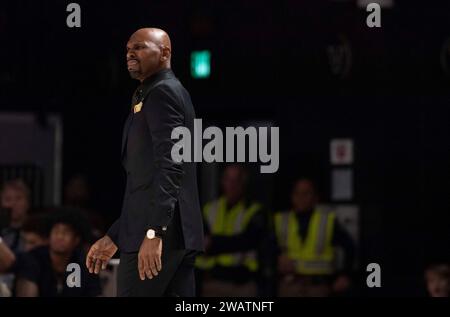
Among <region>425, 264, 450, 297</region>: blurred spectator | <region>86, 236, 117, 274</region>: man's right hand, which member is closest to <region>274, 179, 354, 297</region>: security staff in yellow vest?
<region>425, 264, 450, 297</region>: blurred spectator

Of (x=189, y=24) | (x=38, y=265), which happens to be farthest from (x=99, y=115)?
(x=38, y=265)

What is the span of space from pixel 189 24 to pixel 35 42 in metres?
1.52

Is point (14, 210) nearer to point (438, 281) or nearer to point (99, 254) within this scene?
point (438, 281)

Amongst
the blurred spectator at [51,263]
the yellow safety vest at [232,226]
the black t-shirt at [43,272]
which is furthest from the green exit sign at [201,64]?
the black t-shirt at [43,272]

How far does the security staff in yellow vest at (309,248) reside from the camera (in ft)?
29.7

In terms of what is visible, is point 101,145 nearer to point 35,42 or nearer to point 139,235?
point 35,42

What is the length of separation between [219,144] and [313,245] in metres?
3.37

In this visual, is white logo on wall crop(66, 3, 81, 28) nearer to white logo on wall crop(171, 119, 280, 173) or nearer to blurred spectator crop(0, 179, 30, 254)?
white logo on wall crop(171, 119, 280, 173)

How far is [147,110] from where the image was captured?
4.30 m

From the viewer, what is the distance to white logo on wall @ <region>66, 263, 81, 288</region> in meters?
6.92

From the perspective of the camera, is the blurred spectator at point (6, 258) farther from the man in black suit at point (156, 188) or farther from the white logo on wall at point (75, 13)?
the man in black suit at point (156, 188)

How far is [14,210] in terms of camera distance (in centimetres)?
893

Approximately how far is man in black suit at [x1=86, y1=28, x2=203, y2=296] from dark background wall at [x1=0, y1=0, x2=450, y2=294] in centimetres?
580

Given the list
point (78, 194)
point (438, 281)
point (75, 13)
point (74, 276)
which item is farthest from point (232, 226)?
point (75, 13)
